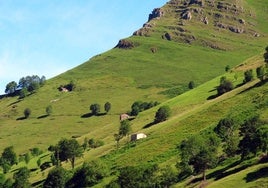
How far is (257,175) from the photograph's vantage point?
285ft

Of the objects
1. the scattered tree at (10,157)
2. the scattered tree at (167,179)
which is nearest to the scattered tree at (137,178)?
the scattered tree at (167,179)

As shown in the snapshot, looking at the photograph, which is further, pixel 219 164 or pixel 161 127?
pixel 161 127

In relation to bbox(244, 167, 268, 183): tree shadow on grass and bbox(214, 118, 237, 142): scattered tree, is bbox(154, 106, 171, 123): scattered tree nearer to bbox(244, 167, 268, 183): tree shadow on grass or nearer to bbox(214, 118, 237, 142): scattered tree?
bbox(214, 118, 237, 142): scattered tree

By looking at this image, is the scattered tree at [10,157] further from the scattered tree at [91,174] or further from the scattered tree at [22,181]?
the scattered tree at [91,174]

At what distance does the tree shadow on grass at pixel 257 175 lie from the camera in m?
85.5

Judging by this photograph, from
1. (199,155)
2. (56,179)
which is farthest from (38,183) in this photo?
(199,155)

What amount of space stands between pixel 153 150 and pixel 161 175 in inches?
1252

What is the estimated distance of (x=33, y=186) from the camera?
146500mm

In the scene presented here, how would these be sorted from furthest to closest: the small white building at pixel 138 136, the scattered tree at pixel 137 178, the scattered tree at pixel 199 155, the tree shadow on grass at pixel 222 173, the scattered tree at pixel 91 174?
the small white building at pixel 138 136 → the scattered tree at pixel 91 174 → the scattered tree at pixel 137 178 → the scattered tree at pixel 199 155 → the tree shadow on grass at pixel 222 173

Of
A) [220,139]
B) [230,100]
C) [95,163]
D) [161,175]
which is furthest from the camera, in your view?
[230,100]

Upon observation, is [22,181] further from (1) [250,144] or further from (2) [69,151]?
(1) [250,144]

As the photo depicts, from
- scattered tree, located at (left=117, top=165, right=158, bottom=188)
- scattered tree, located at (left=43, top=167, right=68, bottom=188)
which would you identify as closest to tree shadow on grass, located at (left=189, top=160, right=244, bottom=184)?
scattered tree, located at (left=117, top=165, right=158, bottom=188)

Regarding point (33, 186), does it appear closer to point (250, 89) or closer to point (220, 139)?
point (220, 139)

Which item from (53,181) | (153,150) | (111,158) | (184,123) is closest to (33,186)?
(53,181)
